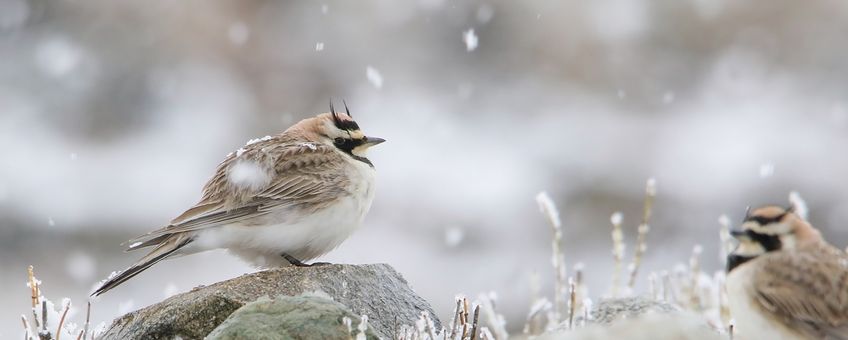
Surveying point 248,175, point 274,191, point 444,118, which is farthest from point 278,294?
point 444,118

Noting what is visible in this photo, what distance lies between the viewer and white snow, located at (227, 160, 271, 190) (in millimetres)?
6316

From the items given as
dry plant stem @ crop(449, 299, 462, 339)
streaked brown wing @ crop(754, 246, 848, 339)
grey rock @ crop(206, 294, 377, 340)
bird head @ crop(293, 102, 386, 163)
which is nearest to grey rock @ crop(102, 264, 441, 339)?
dry plant stem @ crop(449, 299, 462, 339)

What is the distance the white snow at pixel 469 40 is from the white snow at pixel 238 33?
352 cm

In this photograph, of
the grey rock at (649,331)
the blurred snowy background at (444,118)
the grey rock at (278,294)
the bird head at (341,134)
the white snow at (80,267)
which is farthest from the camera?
the blurred snowy background at (444,118)

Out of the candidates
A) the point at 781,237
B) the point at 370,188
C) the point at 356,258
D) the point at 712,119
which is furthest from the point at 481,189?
the point at 781,237

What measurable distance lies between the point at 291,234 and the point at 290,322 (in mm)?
1669

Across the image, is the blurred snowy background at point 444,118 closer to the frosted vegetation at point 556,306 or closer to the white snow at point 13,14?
the white snow at point 13,14

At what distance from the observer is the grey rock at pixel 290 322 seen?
445 centimetres

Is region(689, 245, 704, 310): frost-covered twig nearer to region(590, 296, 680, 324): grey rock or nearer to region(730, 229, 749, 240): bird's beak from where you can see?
region(590, 296, 680, 324): grey rock

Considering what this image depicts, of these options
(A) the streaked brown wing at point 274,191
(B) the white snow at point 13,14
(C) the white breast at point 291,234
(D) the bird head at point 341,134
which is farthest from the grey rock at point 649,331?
(B) the white snow at point 13,14

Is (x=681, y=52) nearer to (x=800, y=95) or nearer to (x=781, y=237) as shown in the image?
(x=800, y=95)

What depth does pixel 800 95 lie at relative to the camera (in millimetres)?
18328

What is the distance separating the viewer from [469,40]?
19.0 m

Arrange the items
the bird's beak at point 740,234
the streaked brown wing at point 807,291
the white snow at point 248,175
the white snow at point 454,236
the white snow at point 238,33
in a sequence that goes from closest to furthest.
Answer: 1. the streaked brown wing at point 807,291
2. the bird's beak at point 740,234
3. the white snow at point 248,175
4. the white snow at point 454,236
5. the white snow at point 238,33
